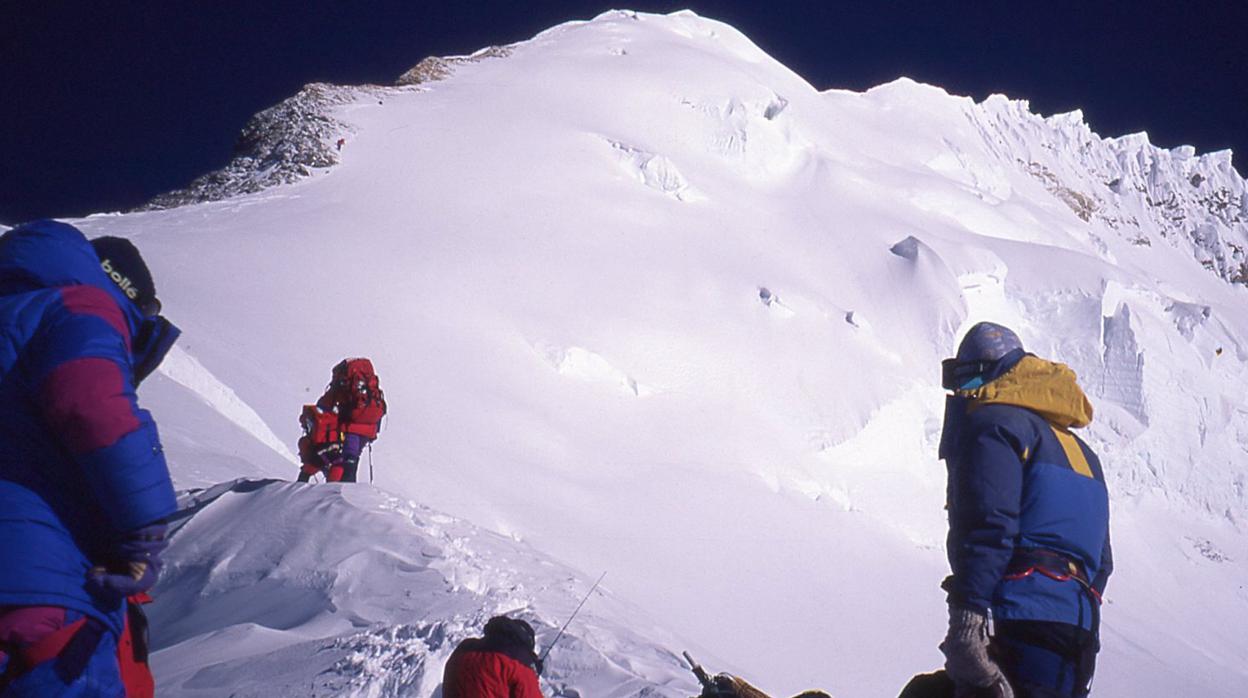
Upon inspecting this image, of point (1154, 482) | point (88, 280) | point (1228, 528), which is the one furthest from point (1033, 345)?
point (88, 280)

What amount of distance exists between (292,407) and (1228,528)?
34416 millimetres

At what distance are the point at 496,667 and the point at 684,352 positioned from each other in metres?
17.2

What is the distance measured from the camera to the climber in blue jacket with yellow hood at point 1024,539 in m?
2.76

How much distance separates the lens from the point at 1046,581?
285 cm

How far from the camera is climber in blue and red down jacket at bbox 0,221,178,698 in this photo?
201 cm

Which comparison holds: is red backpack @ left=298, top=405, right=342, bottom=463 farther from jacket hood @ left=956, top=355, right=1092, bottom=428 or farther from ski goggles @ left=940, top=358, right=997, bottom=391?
jacket hood @ left=956, top=355, right=1092, bottom=428

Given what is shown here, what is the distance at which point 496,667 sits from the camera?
3451 mm

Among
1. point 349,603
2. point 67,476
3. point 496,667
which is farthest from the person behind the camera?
point 349,603

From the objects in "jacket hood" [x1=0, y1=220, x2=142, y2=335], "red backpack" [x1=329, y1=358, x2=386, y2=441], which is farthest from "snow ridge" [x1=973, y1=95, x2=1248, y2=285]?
"jacket hood" [x1=0, y1=220, x2=142, y2=335]

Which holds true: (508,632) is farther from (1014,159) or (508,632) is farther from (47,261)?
(1014,159)

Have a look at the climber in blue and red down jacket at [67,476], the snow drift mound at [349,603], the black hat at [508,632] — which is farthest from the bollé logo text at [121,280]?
the snow drift mound at [349,603]

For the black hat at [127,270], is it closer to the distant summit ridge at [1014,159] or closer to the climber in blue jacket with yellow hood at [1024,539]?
the climber in blue jacket with yellow hood at [1024,539]

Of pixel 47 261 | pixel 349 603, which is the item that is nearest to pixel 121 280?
pixel 47 261

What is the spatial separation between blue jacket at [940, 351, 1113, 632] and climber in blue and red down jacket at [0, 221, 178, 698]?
94.5 inches
